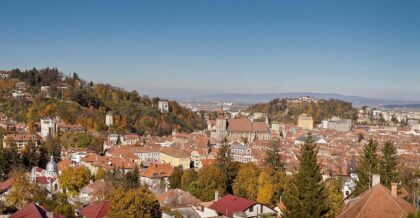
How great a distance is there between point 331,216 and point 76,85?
3326 inches

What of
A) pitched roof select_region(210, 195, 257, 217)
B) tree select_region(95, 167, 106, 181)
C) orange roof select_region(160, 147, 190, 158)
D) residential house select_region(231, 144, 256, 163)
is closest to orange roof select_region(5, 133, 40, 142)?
orange roof select_region(160, 147, 190, 158)

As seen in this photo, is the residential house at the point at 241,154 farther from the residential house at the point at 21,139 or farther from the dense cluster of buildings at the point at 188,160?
the residential house at the point at 21,139

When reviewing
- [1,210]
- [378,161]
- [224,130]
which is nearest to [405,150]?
[224,130]

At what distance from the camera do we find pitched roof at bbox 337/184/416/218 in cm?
1345

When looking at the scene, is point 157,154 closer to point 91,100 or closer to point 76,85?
point 91,100

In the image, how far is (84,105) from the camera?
84188 mm

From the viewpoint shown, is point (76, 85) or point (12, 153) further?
point (76, 85)

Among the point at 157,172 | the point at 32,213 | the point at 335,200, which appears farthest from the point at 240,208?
the point at 157,172

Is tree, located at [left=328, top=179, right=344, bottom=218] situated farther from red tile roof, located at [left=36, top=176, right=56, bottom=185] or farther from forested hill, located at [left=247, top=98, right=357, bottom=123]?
forested hill, located at [left=247, top=98, right=357, bottom=123]

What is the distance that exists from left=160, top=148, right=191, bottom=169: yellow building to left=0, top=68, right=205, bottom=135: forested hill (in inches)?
881

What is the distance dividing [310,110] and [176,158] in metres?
78.2

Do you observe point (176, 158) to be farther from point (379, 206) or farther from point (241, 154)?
point (379, 206)

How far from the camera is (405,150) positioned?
61.5 m

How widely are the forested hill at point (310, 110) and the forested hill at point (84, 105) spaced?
1198 inches
